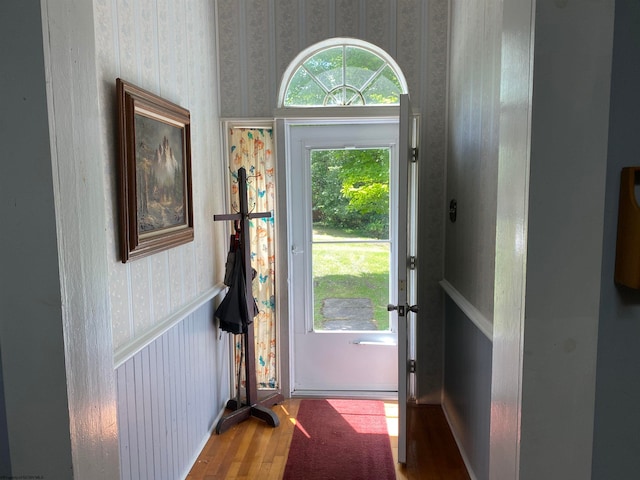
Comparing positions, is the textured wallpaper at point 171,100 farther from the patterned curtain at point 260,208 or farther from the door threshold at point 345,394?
the door threshold at point 345,394

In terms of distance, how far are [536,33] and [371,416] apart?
2.79 meters

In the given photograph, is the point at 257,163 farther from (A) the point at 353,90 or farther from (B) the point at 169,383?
(B) the point at 169,383

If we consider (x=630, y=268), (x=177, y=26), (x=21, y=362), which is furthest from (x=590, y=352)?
(x=177, y=26)

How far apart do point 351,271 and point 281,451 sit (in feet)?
4.23

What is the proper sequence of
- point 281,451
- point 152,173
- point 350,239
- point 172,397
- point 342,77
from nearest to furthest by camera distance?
1. point 152,173
2. point 172,397
3. point 281,451
4. point 342,77
5. point 350,239

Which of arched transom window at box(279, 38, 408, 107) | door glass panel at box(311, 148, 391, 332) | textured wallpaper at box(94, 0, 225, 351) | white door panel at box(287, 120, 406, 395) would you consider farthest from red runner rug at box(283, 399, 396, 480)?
arched transom window at box(279, 38, 408, 107)

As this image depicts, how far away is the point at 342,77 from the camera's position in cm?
310

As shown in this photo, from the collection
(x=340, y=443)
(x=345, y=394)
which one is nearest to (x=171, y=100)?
(x=340, y=443)

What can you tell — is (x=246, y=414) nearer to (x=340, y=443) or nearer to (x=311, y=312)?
(x=340, y=443)

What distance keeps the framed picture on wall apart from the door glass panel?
109 centimetres

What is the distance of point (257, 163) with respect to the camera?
124 inches

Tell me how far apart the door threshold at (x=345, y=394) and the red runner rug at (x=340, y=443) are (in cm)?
5

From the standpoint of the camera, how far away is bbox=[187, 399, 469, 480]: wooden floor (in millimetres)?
2414

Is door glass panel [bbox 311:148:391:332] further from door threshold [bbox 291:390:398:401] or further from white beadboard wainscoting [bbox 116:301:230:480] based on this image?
white beadboard wainscoting [bbox 116:301:230:480]
